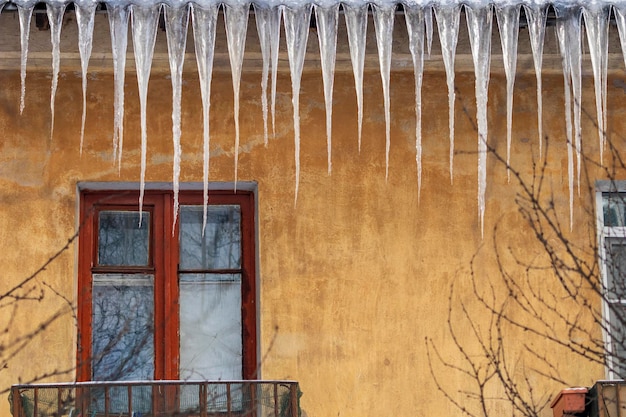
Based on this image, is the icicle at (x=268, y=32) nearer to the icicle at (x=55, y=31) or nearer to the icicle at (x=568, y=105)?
the icicle at (x=55, y=31)

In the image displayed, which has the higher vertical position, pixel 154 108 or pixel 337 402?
pixel 154 108

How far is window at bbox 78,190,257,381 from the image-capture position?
1272 cm

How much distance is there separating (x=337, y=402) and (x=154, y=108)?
2.14 meters

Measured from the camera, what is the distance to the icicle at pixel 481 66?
40.5ft

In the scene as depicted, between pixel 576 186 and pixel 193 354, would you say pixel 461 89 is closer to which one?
pixel 576 186

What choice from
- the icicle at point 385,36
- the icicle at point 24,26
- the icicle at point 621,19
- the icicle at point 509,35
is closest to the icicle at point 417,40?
the icicle at point 385,36

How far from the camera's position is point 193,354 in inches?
503

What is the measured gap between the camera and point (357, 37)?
1234 centimetres

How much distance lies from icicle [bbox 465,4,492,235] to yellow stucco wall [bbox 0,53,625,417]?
0.16 meters

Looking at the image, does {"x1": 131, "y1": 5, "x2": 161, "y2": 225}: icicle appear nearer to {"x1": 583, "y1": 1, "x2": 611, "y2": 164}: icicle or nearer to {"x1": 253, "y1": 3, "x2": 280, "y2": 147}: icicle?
{"x1": 253, "y1": 3, "x2": 280, "y2": 147}: icicle

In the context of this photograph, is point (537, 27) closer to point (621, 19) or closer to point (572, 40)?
point (572, 40)

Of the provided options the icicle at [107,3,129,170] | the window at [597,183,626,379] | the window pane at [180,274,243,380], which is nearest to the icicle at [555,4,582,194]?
the window at [597,183,626,379]

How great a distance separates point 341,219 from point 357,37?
122 centimetres

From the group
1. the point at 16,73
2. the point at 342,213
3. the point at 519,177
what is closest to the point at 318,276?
the point at 342,213
